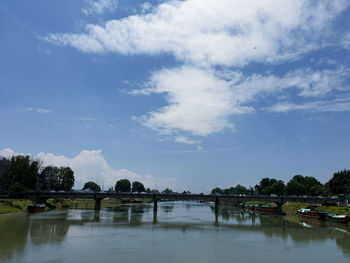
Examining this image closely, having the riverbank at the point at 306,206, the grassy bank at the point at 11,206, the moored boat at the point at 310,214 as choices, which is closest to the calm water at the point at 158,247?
the grassy bank at the point at 11,206

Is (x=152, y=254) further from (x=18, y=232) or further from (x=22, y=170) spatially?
(x=22, y=170)

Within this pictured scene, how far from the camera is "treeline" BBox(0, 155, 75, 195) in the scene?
360 feet

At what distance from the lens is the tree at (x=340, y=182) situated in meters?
141

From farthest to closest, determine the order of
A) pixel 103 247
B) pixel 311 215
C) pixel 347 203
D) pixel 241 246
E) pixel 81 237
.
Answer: pixel 347 203 < pixel 311 215 < pixel 81 237 < pixel 241 246 < pixel 103 247

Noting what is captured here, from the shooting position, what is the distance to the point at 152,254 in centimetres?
3750

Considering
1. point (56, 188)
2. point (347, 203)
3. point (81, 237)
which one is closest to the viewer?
point (81, 237)

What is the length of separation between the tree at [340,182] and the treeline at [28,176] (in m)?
145

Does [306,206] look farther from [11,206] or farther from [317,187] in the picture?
[11,206]

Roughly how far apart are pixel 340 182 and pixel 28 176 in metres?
147

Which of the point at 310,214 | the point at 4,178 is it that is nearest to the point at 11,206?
the point at 4,178

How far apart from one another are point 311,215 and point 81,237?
257ft

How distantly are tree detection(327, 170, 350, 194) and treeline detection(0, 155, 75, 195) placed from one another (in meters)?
145

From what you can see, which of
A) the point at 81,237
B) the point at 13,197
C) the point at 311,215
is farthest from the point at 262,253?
the point at 13,197

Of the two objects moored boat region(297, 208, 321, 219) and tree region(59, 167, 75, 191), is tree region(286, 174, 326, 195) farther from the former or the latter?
tree region(59, 167, 75, 191)
